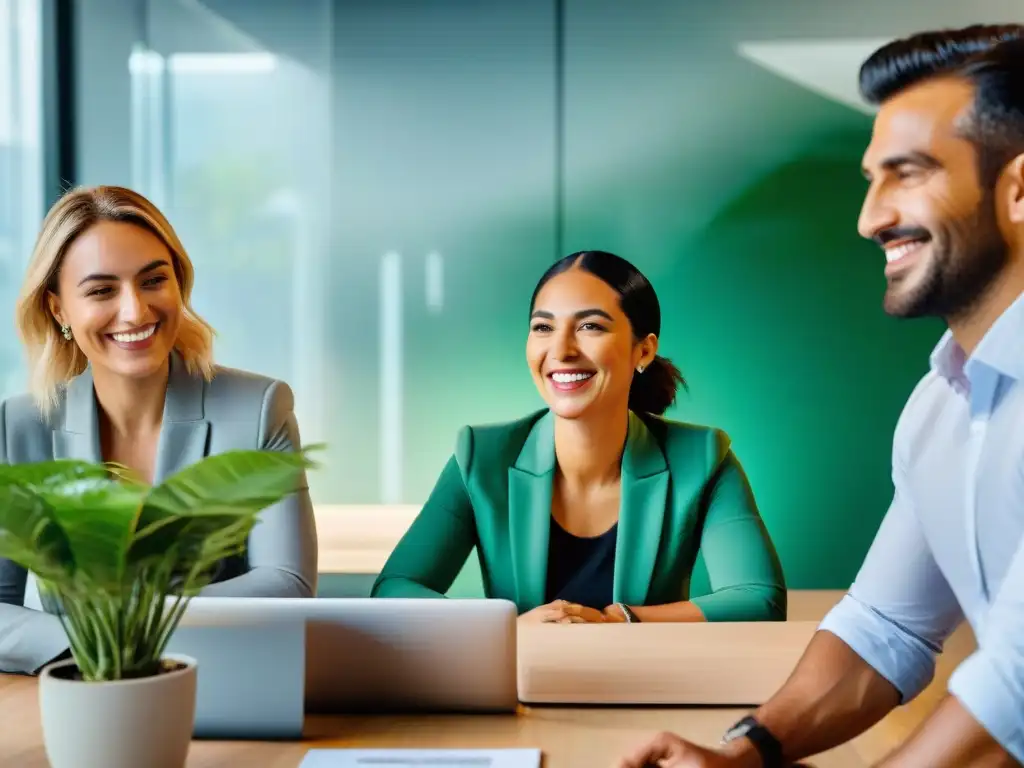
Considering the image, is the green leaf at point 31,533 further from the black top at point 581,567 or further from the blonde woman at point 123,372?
the black top at point 581,567

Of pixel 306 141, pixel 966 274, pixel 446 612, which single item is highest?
pixel 306 141

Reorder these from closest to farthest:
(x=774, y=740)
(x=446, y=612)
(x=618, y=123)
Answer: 1. (x=774, y=740)
2. (x=446, y=612)
3. (x=618, y=123)

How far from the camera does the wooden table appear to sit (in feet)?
4.09

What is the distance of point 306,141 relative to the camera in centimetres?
375

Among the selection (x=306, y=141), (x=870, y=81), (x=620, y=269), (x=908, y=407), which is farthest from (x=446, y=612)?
(x=306, y=141)

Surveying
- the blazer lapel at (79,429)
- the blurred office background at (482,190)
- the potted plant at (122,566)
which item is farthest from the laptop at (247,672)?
the blurred office background at (482,190)

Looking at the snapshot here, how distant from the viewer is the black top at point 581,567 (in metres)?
2.28

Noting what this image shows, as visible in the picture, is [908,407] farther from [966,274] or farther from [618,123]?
[618,123]

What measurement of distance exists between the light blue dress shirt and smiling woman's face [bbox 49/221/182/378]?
136 centimetres

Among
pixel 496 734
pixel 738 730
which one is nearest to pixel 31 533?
pixel 496 734

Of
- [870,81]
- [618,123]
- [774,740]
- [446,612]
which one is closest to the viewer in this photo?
[774,740]

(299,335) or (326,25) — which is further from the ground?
(326,25)

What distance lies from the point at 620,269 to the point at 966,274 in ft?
3.24

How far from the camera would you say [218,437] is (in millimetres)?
2188
